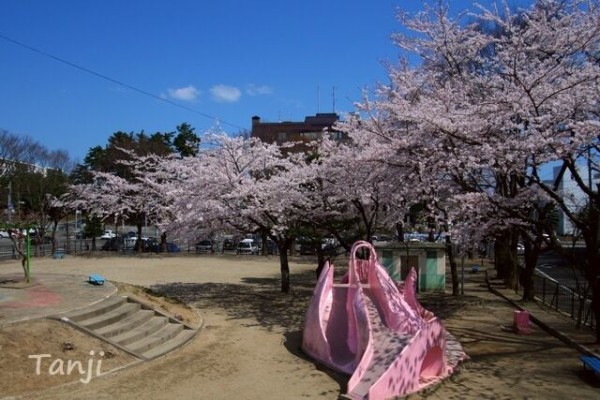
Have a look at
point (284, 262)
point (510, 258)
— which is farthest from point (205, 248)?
point (510, 258)

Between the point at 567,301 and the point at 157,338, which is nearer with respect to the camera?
the point at 157,338

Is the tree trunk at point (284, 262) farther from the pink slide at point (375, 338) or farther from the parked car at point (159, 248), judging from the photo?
the parked car at point (159, 248)

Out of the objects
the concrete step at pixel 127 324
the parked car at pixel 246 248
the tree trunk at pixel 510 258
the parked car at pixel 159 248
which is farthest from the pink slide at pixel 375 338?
the parked car at pixel 159 248

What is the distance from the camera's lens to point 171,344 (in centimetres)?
1123

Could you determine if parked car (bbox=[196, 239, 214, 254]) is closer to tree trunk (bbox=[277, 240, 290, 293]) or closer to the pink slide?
tree trunk (bbox=[277, 240, 290, 293])

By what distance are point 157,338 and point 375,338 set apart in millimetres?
4577

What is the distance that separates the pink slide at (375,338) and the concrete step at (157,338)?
2914 millimetres

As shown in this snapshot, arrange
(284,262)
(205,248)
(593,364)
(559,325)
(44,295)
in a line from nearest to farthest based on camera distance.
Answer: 1. (593,364)
2. (44,295)
3. (559,325)
4. (284,262)
5. (205,248)

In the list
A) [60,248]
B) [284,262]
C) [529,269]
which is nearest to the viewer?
[529,269]

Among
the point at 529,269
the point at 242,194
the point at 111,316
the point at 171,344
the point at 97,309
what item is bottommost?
the point at 171,344

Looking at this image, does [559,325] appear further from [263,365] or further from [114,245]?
[114,245]

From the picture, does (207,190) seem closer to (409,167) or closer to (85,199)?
(409,167)

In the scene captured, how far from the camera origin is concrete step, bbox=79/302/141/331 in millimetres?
10352

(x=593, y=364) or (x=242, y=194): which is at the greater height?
(x=242, y=194)
